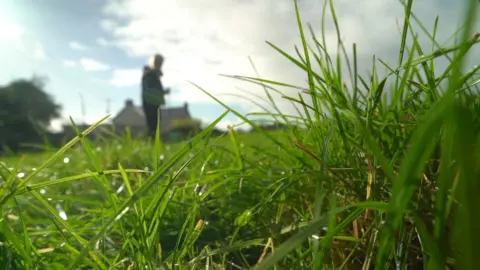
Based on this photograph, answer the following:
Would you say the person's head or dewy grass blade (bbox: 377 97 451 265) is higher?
the person's head

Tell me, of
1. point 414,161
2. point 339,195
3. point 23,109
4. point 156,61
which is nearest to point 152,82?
point 156,61

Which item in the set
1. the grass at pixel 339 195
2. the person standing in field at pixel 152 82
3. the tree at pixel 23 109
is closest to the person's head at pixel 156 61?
the person standing in field at pixel 152 82

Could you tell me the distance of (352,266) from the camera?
2.21 feet

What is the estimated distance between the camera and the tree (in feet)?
65.3

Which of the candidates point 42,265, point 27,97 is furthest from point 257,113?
point 27,97

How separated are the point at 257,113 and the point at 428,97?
0.31 metres

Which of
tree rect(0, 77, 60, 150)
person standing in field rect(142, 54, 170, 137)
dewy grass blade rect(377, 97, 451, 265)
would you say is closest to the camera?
dewy grass blade rect(377, 97, 451, 265)

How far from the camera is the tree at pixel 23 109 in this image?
19.9 m

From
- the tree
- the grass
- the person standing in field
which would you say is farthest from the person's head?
the tree

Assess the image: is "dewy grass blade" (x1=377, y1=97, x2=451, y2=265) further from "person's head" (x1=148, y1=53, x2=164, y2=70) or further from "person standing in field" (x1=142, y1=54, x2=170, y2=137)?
"person's head" (x1=148, y1=53, x2=164, y2=70)

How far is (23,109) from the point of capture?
76.5 feet

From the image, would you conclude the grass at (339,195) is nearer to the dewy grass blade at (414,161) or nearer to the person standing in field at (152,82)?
the dewy grass blade at (414,161)

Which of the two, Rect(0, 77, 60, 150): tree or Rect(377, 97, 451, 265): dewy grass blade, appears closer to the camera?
Rect(377, 97, 451, 265): dewy grass blade

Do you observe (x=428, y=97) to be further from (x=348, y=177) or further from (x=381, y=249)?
(x=381, y=249)
